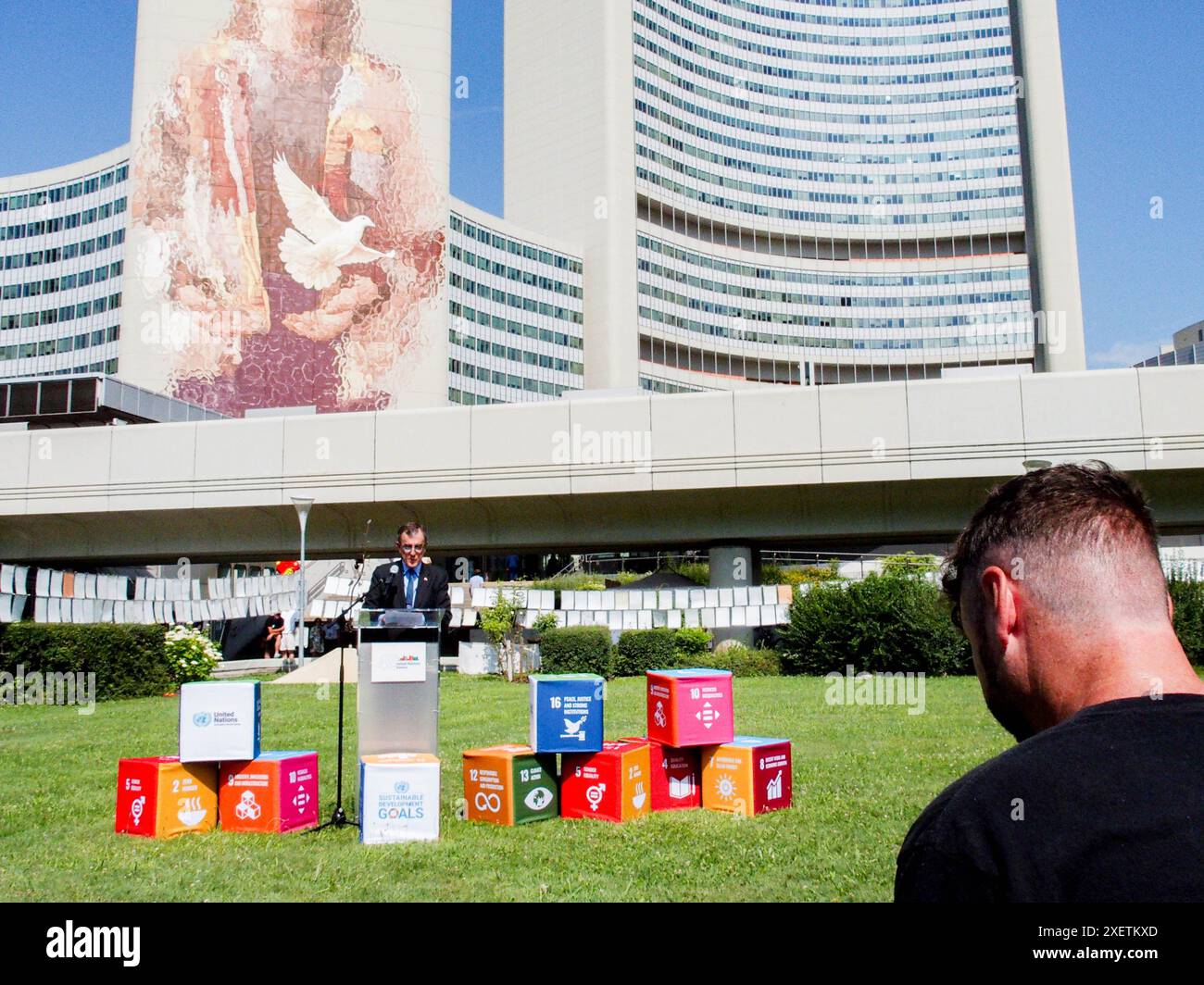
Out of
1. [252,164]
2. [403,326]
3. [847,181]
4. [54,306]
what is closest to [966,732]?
[403,326]

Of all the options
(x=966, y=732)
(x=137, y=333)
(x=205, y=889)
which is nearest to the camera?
(x=205, y=889)

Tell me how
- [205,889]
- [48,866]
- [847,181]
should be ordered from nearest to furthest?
[205,889] < [48,866] < [847,181]

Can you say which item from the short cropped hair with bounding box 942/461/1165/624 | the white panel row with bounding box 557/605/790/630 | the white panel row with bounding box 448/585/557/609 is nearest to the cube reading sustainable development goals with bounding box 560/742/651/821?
the short cropped hair with bounding box 942/461/1165/624

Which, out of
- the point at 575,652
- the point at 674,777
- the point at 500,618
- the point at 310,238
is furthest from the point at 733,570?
the point at 310,238

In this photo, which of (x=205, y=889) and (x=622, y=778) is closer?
(x=205, y=889)

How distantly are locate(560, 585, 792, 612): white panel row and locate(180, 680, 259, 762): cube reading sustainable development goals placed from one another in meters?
19.2

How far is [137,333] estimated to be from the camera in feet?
239

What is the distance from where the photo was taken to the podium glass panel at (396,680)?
6980mm

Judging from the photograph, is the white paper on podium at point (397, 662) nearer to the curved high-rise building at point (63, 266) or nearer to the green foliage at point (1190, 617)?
the green foliage at point (1190, 617)

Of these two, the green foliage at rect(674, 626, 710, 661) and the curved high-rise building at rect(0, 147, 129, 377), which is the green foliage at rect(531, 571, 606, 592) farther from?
the curved high-rise building at rect(0, 147, 129, 377)

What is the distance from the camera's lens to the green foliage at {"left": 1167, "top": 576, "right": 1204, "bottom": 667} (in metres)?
20.0
